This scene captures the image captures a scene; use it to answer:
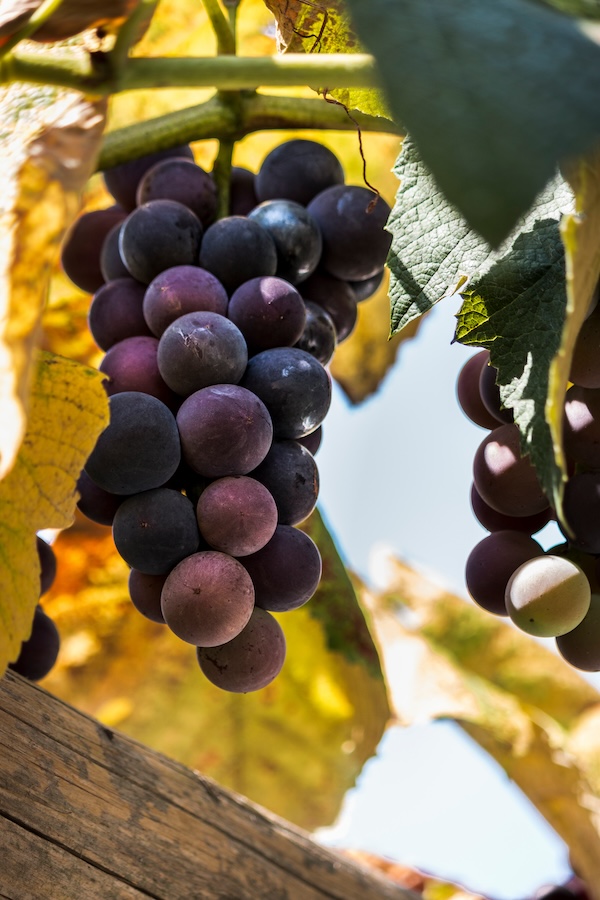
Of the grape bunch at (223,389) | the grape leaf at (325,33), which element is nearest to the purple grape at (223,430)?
the grape bunch at (223,389)

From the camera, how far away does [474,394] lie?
64cm

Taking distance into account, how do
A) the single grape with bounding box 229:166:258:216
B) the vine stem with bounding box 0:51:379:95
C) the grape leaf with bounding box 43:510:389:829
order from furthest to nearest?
the grape leaf with bounding box 43:510:389:829 → the single grape with bounding box 229:166:258:216 → the vine stem with bounding box 0:51:379:95

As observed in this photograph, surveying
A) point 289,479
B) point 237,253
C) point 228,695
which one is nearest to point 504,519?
point 289,479

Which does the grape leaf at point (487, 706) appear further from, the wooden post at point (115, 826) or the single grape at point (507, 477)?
the single grape at point (507, 477)

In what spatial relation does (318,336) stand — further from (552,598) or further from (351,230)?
(552,598)

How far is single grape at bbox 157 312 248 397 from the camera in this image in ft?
1.80

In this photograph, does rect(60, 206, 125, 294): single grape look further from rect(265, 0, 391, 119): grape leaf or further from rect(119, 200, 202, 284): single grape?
rect(265, 0, 391, 119): grape leaf

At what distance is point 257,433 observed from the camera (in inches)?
21.0

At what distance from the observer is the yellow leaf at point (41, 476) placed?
1.47 feet

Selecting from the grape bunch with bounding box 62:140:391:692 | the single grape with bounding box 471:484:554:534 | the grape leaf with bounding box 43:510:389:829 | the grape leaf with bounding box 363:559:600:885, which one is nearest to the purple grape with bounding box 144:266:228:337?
the grape bunch with bounding box 62:140:391:692

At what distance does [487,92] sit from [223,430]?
10.6 inches

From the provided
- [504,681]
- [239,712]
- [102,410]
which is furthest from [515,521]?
[504,681]

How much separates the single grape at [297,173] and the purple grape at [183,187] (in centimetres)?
5

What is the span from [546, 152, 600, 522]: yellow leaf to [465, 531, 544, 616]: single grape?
0.60ft
